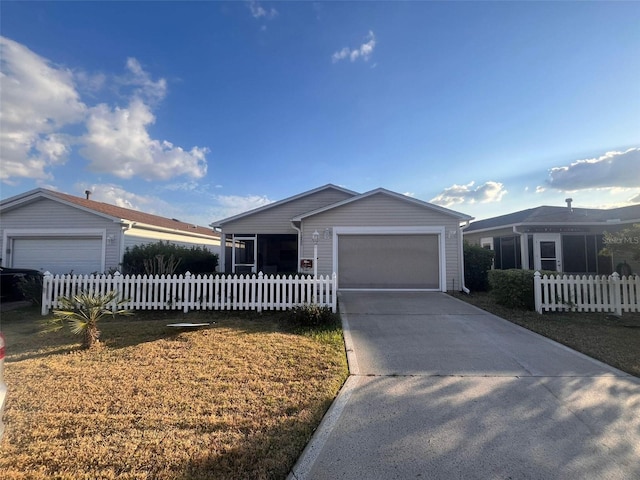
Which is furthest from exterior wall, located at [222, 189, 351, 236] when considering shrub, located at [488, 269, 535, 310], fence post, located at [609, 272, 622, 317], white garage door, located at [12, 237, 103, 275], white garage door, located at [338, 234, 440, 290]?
fence post, located at [609, 272, 622, 317]

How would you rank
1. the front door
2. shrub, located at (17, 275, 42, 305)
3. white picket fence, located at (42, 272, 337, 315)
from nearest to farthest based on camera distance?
white picket fence, located at (42, 272, 337, 315) → shrub, located at (17, 275, 42, 305) → the front door

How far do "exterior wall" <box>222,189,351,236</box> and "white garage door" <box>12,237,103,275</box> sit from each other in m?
5.62

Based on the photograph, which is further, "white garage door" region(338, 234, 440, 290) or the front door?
the front door

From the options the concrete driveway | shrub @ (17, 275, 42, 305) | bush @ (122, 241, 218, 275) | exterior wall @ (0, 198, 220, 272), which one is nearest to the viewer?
the concrete driveway

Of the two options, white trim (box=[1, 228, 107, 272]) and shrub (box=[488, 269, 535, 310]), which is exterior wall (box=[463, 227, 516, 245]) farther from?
white trim (box=[1, 228, 107, 272])

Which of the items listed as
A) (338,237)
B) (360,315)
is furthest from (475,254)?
(360,315)

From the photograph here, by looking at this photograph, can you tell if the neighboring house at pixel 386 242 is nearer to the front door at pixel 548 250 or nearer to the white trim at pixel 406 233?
the white trim at pixel 406 233

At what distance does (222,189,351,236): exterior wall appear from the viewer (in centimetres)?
1623

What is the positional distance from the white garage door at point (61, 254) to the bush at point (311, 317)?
10628 mm

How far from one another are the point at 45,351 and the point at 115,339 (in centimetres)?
106

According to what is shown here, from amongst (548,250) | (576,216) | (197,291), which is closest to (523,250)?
Result: (548,250)

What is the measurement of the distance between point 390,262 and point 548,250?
820 centimetres

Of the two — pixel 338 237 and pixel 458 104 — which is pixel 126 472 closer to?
pixel 338 237

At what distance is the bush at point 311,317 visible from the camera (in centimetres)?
729
